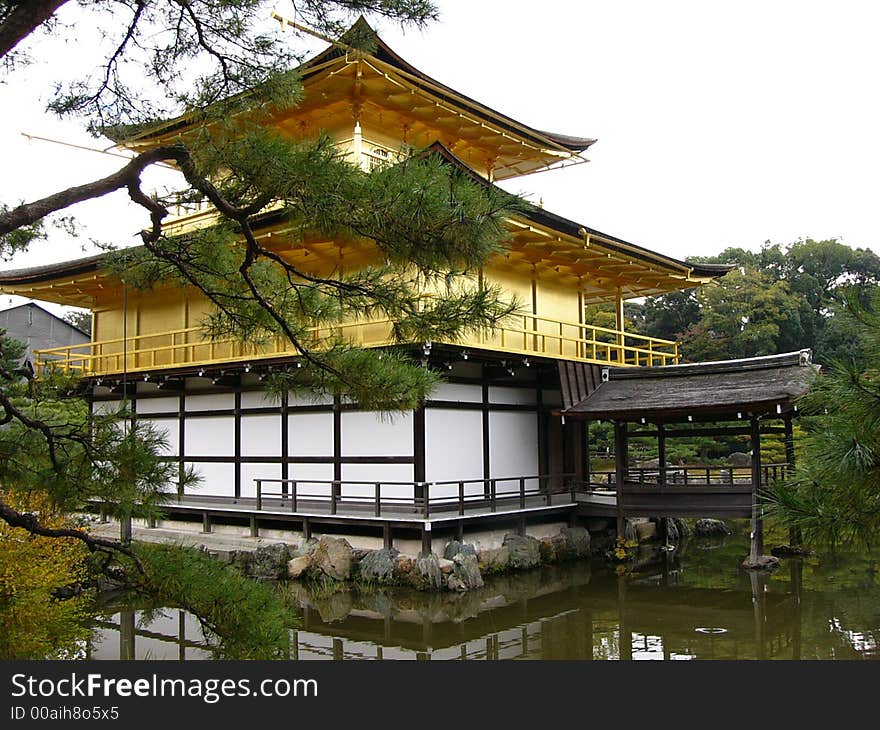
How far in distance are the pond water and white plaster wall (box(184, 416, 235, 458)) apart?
4.65 metres

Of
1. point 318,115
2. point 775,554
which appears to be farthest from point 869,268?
point 318,115

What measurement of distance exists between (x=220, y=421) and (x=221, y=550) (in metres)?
3.47

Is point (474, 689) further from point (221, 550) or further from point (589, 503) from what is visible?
point (589, 503)

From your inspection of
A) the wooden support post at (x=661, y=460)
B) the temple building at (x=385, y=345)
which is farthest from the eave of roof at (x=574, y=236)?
the wooden support post at (x=661, y=460)

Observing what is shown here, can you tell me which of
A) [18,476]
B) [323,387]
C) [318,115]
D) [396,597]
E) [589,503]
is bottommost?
[396,597]

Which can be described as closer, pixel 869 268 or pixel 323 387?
pixel 323 387

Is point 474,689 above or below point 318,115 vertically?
below

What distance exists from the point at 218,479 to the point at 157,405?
2.58 m

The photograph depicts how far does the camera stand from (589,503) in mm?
15055

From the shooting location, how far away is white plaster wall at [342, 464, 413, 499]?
43.9 ft

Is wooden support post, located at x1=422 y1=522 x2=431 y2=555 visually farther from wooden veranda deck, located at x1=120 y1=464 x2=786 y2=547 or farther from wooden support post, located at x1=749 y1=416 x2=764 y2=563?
wooden support post, located at x1=749 y1=416 x2=764 y2=563

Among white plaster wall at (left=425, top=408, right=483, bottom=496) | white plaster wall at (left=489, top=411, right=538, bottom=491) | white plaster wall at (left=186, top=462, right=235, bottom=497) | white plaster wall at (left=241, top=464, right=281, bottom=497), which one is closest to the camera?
white plaster wall at (left=425, top=408, right=483, bottom=496)

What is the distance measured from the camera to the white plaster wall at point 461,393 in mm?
13930

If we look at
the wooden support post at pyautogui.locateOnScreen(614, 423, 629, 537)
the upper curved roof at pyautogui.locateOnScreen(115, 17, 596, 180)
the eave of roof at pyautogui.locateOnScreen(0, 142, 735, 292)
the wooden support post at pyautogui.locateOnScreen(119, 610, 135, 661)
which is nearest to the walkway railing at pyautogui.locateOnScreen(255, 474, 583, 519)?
the wooden support post at pyautogui.locateOnScreen(614, 423, 629, 537)
